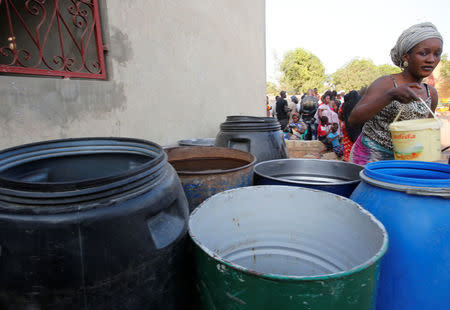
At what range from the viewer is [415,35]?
6.46ft

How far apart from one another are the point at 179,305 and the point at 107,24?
2.56 meters

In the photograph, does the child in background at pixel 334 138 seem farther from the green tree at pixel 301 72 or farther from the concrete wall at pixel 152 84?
the green tree at pixel 301 72

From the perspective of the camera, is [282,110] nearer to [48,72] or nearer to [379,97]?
[379,97]

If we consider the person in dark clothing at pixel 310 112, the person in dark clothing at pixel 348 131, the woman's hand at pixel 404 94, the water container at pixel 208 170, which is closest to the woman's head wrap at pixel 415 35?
the woman's hand at pixel 404 94

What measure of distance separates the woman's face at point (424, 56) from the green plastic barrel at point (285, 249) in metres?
1.63

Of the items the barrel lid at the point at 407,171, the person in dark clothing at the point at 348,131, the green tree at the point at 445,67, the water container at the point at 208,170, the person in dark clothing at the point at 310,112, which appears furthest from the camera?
the green tree at the point at 445,67

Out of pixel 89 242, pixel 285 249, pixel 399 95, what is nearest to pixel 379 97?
pixel 399 95

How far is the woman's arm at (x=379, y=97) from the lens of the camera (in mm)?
1817

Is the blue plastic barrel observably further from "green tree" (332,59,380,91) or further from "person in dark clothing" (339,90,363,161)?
"green tree" (332,59,380,91)

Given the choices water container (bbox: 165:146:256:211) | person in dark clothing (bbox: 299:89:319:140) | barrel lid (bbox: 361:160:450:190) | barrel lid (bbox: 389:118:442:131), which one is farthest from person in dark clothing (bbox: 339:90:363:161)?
person in dark clothing (bbox: 299:89:319:140)

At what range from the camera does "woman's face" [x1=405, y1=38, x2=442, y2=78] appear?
1.95m

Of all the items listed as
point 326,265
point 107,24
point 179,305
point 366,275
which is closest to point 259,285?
point 366,275

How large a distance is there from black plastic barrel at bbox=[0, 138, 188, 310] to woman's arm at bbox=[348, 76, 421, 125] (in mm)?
1759

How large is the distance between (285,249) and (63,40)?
3.20 m
